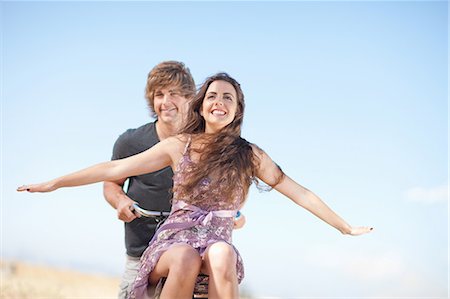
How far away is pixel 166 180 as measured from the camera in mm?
4242

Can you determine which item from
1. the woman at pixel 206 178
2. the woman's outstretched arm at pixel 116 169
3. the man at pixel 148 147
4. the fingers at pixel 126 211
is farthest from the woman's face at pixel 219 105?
the man at pixel 148 147

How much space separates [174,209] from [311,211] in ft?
2.37

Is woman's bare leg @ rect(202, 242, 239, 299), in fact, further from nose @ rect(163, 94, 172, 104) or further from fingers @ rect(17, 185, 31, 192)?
nose @ rect(163, 94, 172, 104)

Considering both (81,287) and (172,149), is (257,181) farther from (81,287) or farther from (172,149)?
(81,287)

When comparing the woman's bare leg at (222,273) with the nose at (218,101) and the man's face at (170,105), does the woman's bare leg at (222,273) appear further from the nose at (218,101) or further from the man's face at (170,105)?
the man's face at (170,105)

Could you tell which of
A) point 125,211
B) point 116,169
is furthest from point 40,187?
point 125,211

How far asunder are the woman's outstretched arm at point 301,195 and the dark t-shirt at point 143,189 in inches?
39.5

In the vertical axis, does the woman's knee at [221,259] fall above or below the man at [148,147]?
below

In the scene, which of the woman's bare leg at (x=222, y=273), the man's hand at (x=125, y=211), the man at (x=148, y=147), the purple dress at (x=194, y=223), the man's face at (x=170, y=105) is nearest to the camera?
the woman's bare leg at (x=222, y=273)

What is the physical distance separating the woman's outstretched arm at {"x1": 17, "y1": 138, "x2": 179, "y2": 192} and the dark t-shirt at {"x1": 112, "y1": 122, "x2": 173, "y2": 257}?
84cm

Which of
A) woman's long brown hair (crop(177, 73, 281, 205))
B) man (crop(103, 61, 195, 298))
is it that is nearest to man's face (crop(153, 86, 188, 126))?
man (crop(103, 61, 195, 298))

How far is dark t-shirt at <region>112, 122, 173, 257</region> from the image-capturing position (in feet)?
13.8

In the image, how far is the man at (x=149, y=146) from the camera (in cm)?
419

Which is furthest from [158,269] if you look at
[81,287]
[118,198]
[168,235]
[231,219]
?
[81,287]
